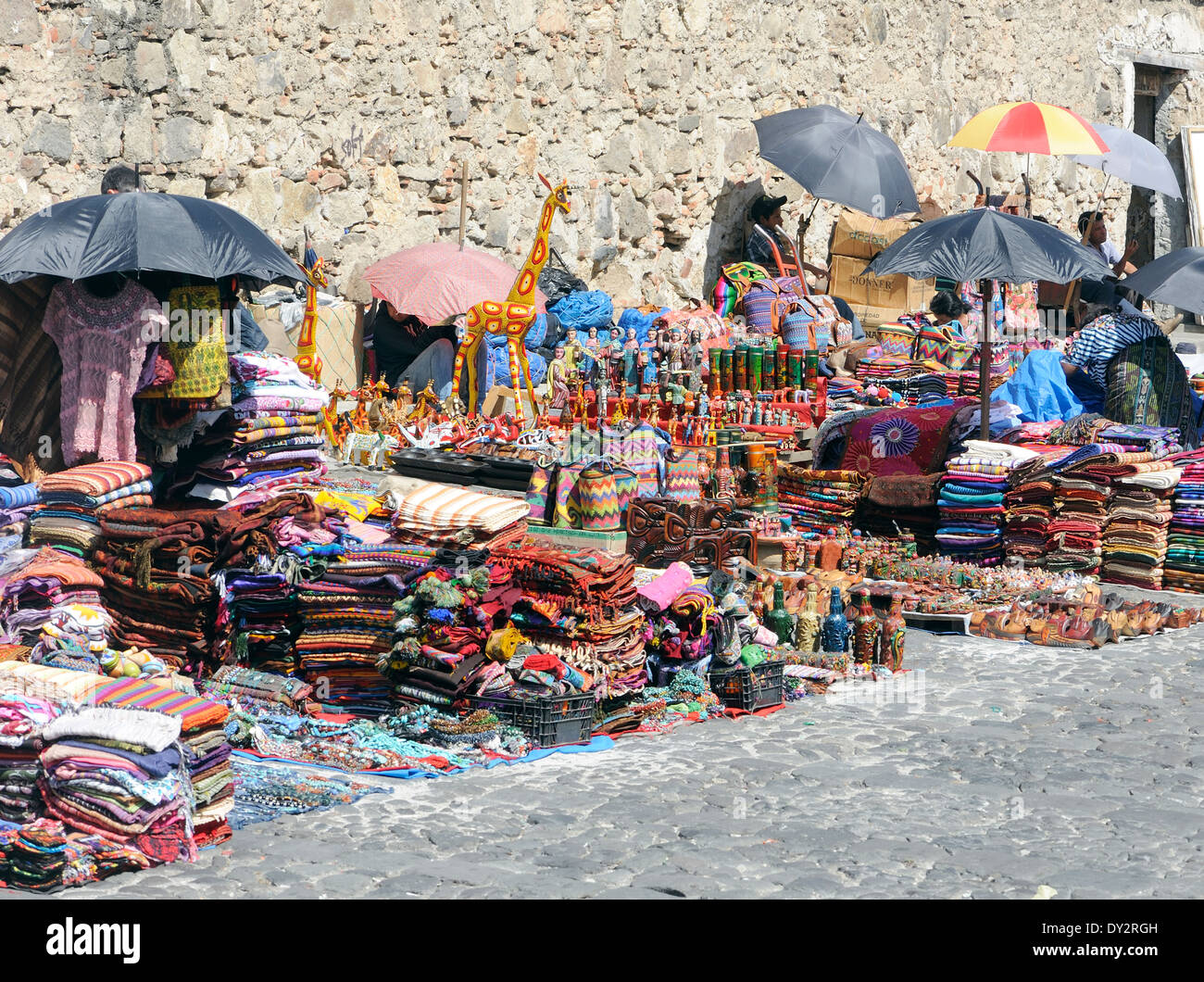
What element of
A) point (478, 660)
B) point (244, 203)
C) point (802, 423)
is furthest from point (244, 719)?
point (244, 203)

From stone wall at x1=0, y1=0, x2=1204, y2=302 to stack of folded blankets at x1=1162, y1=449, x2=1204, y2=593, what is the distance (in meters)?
8.23

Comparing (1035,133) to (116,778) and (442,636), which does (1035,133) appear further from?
(116,778)

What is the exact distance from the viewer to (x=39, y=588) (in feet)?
25.6

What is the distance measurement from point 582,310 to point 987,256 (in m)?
5.43

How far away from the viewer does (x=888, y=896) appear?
5.53m

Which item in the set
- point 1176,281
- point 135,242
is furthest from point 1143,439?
point 135,242

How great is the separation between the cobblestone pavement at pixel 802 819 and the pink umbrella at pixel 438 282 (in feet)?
22.5

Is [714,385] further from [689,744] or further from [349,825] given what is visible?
[349,825]

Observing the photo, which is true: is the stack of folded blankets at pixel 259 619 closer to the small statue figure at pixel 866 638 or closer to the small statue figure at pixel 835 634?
the small statue figure at pixel 835 634

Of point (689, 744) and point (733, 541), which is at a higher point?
point (733, 541)

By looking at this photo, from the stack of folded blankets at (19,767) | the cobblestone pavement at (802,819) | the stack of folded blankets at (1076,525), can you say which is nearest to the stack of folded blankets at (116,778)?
the stack of folded blankets at (19,767)

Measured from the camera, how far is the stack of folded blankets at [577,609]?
746 cm

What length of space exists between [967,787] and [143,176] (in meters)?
10.1
